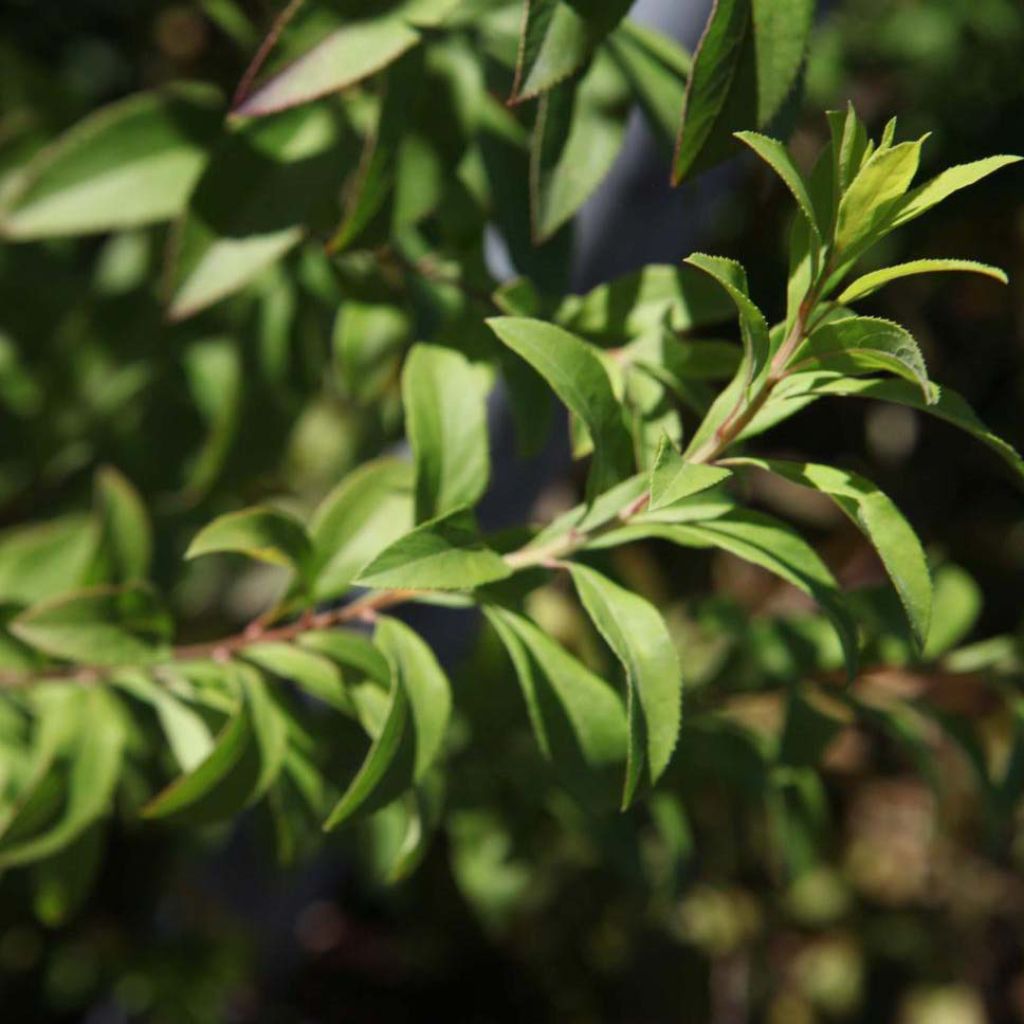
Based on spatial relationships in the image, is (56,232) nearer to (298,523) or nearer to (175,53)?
(298,523)

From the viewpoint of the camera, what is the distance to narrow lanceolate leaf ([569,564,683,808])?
0.56m

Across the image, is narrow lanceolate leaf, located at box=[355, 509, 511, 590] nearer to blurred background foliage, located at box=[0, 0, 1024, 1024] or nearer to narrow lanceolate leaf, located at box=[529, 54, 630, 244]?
narrow lanceolate leaf, located at box=[529, 54, 630, 244]

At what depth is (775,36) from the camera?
1.94 ft

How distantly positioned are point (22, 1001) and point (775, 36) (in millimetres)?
1517

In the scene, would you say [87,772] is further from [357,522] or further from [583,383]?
[583,383]

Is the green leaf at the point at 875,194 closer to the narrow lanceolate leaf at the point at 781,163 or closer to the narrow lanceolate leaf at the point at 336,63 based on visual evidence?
the narrow lanceolate leaf at the point at 781,163

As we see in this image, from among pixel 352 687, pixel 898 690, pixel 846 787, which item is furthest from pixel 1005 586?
pixel 352 687

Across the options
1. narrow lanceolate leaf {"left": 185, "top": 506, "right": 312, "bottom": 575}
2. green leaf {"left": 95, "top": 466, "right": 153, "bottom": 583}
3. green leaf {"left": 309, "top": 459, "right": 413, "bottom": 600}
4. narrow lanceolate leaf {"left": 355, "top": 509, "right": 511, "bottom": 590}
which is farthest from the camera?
green leaf {"left": 95, "top": 466, "right": 153, "bottom": 583}

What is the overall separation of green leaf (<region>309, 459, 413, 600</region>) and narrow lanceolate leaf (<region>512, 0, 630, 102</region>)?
0.25m

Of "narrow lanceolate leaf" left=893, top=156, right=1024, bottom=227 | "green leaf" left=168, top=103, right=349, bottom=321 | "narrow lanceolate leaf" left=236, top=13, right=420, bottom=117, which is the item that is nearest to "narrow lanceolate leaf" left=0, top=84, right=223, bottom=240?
"green leaf" left=168, top=103, right=349, bottom=321

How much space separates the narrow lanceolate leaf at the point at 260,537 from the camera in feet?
2.15

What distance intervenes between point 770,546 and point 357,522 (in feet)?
0.91

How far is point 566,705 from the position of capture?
0.67m

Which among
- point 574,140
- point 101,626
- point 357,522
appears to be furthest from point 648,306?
point 101,626
